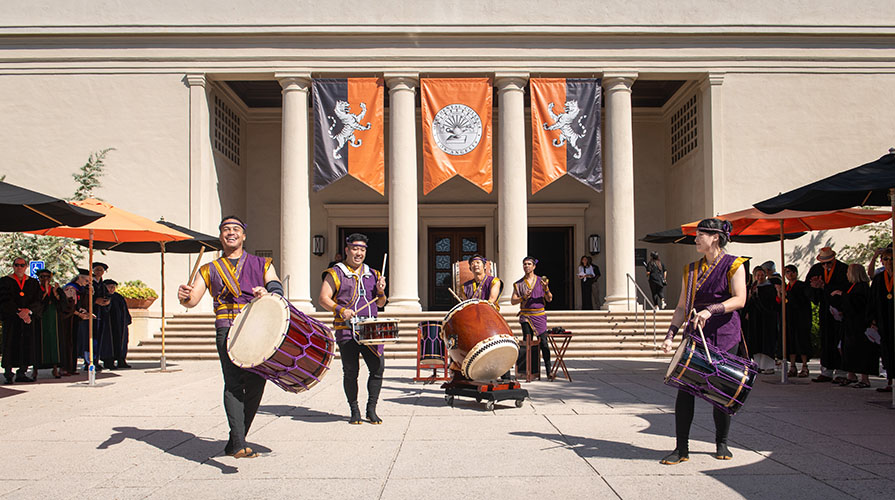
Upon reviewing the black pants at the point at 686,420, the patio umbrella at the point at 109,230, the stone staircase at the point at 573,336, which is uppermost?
the patio umbrella at the point at 109,230

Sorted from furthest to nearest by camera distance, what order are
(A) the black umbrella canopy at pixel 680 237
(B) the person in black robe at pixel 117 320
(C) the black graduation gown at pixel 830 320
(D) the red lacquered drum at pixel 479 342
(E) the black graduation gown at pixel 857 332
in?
1. (B) the person in black robe at pixel 117 320
2. (A) the black umbrella canopy at pixel 680 237
3. (C) the black graduation gown at pixel 830 320
4. (E) the black graduation gown at pixel 857 332
5. (D) the red lacquered drum at pixel 479 342

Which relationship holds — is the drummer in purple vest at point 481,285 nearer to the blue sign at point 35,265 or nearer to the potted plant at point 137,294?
the potted plant at point 137,294

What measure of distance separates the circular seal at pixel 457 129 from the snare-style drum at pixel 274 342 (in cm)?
1354

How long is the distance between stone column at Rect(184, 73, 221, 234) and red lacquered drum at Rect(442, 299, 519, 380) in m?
12.7

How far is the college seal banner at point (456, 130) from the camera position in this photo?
19156mm

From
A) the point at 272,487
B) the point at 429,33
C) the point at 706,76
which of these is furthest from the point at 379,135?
the point at 272,487

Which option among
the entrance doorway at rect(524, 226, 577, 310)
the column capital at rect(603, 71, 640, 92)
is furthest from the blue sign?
the column capital at rect(603, 71, 640, 92)

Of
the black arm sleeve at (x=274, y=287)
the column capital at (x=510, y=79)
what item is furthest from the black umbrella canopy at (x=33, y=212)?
the column capital at (x=510, y=79)

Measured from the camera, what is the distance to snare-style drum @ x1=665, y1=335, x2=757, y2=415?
5500 millimetres

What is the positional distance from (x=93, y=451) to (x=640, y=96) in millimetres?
20746

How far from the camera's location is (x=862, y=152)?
20.0m

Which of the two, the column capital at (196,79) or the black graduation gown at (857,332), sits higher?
the column capital at (196,79)

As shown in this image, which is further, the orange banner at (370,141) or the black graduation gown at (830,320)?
the orange banner at (370,141)

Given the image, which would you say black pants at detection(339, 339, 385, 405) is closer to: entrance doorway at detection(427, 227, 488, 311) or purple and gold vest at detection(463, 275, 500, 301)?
purple and gold vest at detection(463, 275, 500, 301)
